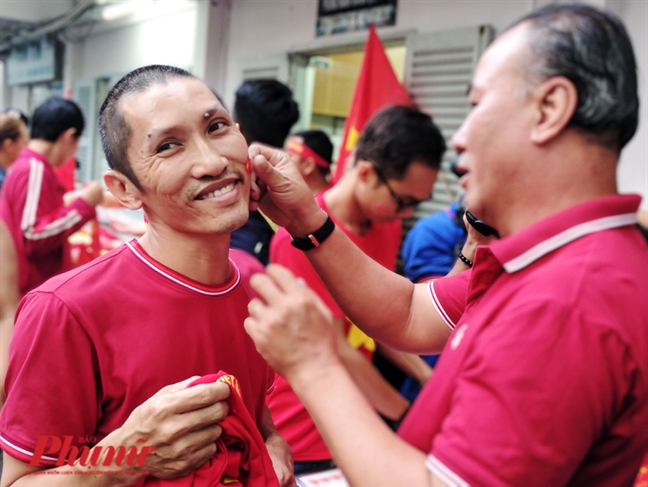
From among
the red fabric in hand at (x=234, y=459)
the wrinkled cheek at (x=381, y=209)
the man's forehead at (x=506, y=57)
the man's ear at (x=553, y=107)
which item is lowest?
the red fabric in hand at (x=234, y=459)

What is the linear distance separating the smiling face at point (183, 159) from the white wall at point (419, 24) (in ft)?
6.12

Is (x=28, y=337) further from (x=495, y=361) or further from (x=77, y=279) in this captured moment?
(x=495, y=361)

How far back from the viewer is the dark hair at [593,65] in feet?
2.76

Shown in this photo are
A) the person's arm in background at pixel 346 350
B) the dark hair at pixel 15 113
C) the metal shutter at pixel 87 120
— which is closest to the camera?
the person's arm in background at pixel 346 350

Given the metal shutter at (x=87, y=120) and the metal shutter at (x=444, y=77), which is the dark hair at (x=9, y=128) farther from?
the metal shutter at (x=87, y=120)

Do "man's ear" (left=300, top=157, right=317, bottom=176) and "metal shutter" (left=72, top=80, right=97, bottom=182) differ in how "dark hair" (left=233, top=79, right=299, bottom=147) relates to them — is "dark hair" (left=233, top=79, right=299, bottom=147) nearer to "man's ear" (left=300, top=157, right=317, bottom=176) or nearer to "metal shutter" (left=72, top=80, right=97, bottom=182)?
"man's ear" (left=300, top=157, right=317, bottom=176)

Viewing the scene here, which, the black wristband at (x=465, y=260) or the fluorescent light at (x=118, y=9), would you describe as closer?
the black wristband at (x=465, y=260)

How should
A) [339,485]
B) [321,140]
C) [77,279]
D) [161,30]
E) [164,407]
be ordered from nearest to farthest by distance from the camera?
[164,407]
[77,279]
[339,485]
[321,140]
[161,30]

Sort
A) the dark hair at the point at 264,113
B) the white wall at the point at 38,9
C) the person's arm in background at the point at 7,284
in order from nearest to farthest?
the person's arm in background at the point at 7,284
the dark hair at the point at 264,113
the white wall at the point at 38,9

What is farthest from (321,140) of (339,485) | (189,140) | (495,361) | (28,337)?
(495,361)

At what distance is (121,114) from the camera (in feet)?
4.12

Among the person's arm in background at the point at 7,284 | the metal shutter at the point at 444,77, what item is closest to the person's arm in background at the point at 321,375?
the person's arm in background at the point at 7,284

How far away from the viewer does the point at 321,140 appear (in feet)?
11.0

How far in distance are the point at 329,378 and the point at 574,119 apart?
1.70 ft
